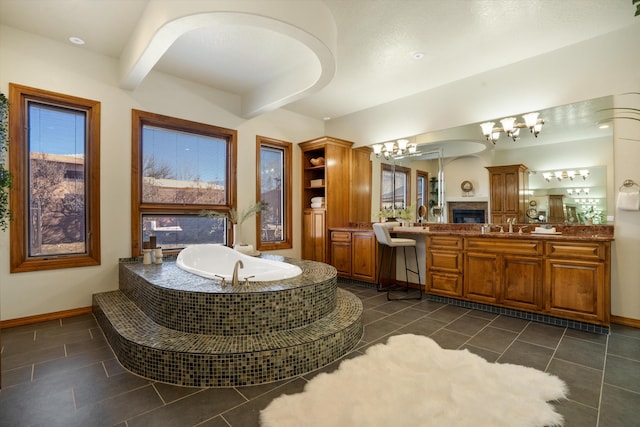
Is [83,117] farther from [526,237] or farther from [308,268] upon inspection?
[526,237]

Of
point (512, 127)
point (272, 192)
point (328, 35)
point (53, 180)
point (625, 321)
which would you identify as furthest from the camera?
point (272, 192)

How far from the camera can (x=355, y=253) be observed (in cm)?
494

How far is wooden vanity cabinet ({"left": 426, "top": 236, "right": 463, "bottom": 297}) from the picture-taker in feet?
12.5

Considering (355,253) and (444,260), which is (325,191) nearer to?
(355,253)

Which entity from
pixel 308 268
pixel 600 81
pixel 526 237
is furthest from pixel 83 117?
pixel 600 81

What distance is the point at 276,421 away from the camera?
5.34ft

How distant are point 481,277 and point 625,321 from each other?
133 centimetres

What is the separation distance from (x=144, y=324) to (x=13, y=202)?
1.99m

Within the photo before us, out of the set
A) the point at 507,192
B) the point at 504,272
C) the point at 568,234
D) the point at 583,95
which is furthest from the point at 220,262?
the point at 583,95

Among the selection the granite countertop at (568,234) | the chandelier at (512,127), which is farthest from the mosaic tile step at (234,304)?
the chandelier at (512,127)

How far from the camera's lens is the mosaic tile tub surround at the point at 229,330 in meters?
2.04

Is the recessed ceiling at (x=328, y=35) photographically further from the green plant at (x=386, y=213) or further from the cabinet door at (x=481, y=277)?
the cabinet door at (x=481, y=277)

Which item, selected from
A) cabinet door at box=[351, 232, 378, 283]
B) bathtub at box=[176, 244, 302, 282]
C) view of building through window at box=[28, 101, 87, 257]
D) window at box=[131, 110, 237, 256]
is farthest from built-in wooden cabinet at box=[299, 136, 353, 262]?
Result: view of building through window at box=[28, 101, 87, 257]

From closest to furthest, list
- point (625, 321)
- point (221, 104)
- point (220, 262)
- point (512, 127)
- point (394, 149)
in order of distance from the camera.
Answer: point (625, 321) → point (512, 127) → point (220, 262) → point (221, 104) → point (394, 149)
